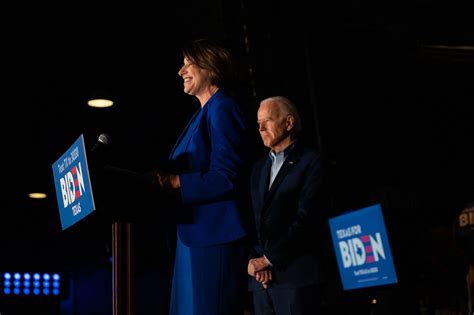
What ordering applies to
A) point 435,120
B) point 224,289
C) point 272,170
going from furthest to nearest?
point 435,120 < point 272,170 < point 224,289

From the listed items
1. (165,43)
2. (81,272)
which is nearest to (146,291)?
(81,272)

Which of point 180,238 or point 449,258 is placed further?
point 449,258

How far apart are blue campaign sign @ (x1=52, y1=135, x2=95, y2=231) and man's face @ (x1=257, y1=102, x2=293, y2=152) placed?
943 millimetres

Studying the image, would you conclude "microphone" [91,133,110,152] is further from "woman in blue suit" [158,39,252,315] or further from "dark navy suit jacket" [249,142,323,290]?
"dark navy suit jacket" [249,142,323,290]

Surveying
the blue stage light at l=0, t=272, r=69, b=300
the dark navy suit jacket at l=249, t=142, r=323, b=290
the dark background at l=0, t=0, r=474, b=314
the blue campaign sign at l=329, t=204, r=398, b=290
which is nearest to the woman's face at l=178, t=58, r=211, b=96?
the dark navy suit jacket at l=249, t=142, r=323, b=290

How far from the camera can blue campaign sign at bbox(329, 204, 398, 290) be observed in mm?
3262

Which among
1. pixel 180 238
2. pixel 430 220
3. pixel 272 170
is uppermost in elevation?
pixel 430 220

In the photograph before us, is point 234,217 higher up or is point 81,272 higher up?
point 81,272

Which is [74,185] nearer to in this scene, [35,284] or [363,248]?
[363,248]

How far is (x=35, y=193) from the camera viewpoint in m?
9.04

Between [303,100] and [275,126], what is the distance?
2.98 metres

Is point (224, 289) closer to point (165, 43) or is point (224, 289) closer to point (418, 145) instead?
point (165, 43)

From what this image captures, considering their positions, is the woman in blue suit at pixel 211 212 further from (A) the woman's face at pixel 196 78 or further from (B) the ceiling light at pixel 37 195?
(B) the ceiling light at pixel 37 195

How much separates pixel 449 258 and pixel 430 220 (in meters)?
3.68
